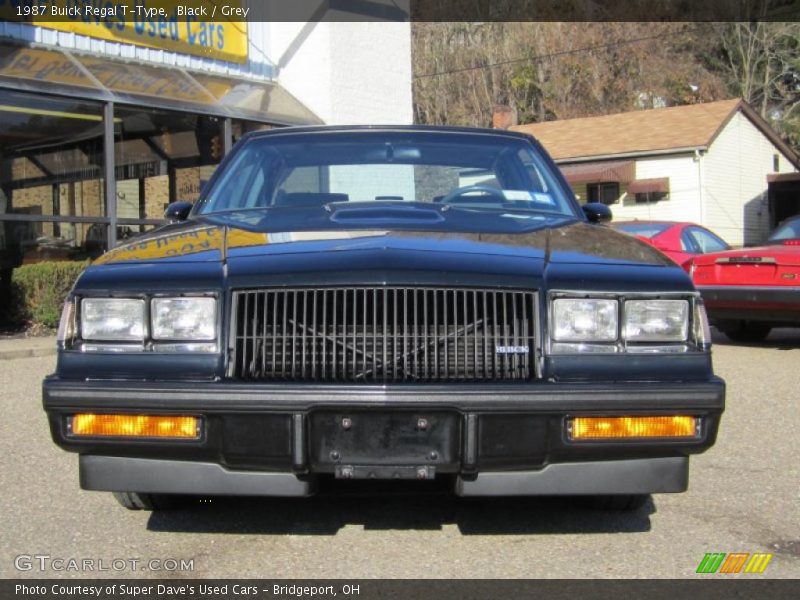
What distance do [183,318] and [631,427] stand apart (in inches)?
60.9

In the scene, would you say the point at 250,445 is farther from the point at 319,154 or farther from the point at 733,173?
the point at 733,173

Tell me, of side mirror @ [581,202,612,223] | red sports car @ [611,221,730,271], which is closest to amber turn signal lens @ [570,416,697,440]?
side mirror @ [581,202,612,223]

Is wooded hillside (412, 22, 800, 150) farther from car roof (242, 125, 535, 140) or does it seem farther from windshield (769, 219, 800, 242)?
car roof (242, 125, 535, 140)

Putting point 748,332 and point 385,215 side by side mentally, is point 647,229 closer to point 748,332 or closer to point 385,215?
point 748,332

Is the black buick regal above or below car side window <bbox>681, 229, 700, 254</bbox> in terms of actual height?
below

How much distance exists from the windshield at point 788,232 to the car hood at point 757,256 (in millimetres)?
180

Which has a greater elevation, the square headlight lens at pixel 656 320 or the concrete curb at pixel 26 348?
the square headlight lens at pixel 656 320

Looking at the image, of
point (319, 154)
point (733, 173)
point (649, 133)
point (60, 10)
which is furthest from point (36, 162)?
point (733, 173)

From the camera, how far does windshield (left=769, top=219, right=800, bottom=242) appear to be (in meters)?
10.1

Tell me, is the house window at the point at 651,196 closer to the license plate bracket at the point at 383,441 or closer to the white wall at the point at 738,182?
the white wall at the point at 738,182

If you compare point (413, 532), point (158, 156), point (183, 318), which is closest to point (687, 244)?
point (158, 156)

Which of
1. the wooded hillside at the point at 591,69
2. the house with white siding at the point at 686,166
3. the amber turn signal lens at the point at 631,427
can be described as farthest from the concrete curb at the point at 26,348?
the wooded hillside at the point at 591,69

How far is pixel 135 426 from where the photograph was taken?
10.4ft

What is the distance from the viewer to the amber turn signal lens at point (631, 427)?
316cm
